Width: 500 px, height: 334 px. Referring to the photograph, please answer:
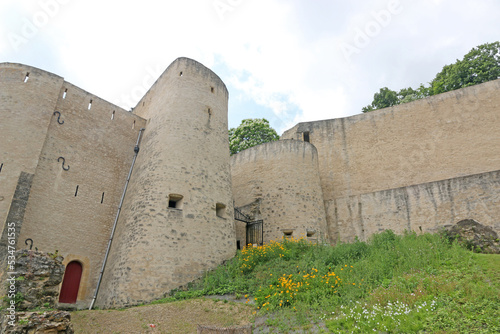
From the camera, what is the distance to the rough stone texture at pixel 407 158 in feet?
43.3

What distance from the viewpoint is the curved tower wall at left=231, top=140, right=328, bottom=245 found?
1430 centimetres

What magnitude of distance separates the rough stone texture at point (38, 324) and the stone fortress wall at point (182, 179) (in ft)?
12.3

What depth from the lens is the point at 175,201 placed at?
1198cm

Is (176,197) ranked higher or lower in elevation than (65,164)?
lower

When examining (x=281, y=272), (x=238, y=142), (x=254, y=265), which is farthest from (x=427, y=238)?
(x=238, y=142)

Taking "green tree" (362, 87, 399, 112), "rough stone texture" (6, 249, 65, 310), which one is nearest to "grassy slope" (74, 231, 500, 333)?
"rough stone texture" (6, 249, 65, 310)

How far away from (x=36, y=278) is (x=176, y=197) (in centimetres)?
514

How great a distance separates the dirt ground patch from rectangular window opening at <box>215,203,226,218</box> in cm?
439

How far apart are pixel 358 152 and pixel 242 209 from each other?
789 centimetres

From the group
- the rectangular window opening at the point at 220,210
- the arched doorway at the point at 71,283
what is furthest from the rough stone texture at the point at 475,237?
the arched doorway at the point at 71,283

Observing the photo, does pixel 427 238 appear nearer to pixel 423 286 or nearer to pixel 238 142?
pixel 423 286

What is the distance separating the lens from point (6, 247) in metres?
9.54

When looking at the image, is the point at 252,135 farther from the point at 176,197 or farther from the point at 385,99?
the point at 176,197

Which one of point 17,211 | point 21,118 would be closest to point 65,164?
point 21,118
